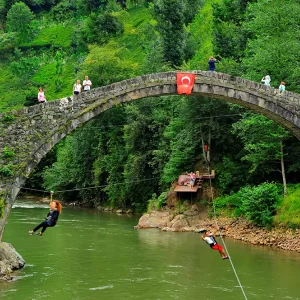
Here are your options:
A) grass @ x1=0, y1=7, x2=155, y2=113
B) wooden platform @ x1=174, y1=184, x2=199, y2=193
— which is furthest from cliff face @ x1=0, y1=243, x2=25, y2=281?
grass @ x1=0, y1=7, x2=155, y2=113

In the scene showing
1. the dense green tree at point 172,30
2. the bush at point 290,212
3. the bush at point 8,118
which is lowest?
the bush at point 290,212

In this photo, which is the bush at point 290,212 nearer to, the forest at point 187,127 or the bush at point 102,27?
the forest at point 187,127

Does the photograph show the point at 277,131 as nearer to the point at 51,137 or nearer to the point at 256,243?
the point at 256,243

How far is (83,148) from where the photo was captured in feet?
159

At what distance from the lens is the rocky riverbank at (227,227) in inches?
1078

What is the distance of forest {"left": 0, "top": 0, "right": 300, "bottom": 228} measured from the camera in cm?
3055

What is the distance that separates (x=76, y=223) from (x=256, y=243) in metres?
11.2

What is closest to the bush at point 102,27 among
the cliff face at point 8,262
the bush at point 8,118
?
the bush at point 8,118

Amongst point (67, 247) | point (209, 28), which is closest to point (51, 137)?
point (67, 247)

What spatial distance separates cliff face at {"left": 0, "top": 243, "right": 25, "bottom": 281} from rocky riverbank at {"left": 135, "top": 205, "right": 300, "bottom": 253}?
10.8 m

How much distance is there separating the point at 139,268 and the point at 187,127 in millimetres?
15390

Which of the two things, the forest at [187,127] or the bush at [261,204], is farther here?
the forest at [187,127]

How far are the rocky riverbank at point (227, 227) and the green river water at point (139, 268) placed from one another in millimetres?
864

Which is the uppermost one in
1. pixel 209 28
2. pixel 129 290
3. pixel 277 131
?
pixel 209 28
